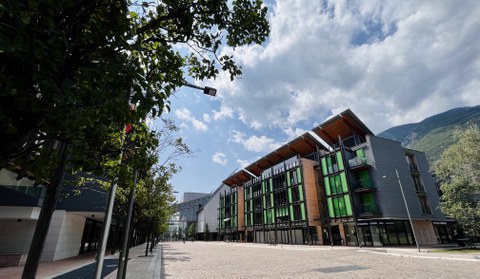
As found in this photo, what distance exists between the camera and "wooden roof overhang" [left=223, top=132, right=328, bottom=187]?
4541cm

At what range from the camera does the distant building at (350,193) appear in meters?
32.6

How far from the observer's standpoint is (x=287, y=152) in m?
51.0

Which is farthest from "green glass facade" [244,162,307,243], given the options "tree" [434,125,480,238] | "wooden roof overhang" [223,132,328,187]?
"tree" [434,125,480,238]

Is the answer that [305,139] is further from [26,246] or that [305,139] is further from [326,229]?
[26,246]

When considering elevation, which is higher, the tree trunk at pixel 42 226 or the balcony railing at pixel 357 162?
the balcony railing at pixel 357 162

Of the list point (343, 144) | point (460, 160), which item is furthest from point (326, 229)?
point (460, 160)

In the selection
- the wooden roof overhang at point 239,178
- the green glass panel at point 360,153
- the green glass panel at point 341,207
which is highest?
the wooden roof overhang at point 239,178

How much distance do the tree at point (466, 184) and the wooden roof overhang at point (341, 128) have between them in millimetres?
13981

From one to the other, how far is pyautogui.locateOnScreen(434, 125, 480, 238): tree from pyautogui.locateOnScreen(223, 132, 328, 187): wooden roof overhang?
20223 mm

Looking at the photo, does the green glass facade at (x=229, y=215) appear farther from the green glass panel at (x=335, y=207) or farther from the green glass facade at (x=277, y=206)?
the green glass panel at (x=335, y=207)

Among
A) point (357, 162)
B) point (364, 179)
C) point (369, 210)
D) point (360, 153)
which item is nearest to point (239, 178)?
point (360, 153)

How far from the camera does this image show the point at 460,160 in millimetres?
23562

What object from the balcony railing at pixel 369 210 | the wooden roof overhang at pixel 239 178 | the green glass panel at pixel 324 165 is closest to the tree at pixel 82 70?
the balcony railing at pixel 369 210

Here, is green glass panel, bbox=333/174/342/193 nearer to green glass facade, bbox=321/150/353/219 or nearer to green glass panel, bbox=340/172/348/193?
green glass facade, bbox=321/150/353/219
